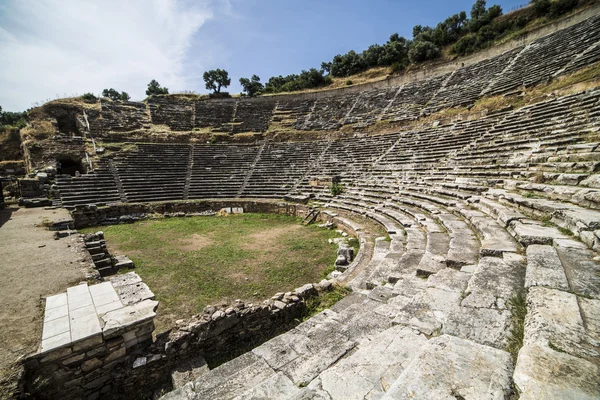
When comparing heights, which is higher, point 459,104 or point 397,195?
point 459,104

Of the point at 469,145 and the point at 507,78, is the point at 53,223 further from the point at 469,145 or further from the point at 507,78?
the point at 507,78

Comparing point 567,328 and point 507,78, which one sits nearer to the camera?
point 567,328

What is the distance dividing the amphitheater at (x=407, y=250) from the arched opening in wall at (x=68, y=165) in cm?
27

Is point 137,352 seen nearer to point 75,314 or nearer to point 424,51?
point 75,314

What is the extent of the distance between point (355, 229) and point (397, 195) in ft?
10.1

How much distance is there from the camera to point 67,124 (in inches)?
862

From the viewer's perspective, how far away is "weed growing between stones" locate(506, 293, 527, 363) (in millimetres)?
1762

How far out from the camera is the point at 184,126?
24000 mm

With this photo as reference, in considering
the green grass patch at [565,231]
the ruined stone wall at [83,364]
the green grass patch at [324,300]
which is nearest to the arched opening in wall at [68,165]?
the ruined stone wall at [83,364]

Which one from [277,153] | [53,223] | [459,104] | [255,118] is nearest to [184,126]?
[255,118]

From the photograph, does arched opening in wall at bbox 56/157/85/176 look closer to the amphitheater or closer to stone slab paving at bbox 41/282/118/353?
the amphitheater

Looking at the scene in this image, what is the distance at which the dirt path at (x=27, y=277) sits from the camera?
3.42m

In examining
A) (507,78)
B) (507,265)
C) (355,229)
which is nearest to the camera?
(507,265)

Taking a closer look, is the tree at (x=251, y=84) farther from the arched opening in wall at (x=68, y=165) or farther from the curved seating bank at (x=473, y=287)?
the curved seating bank at (x=473, y=287)
